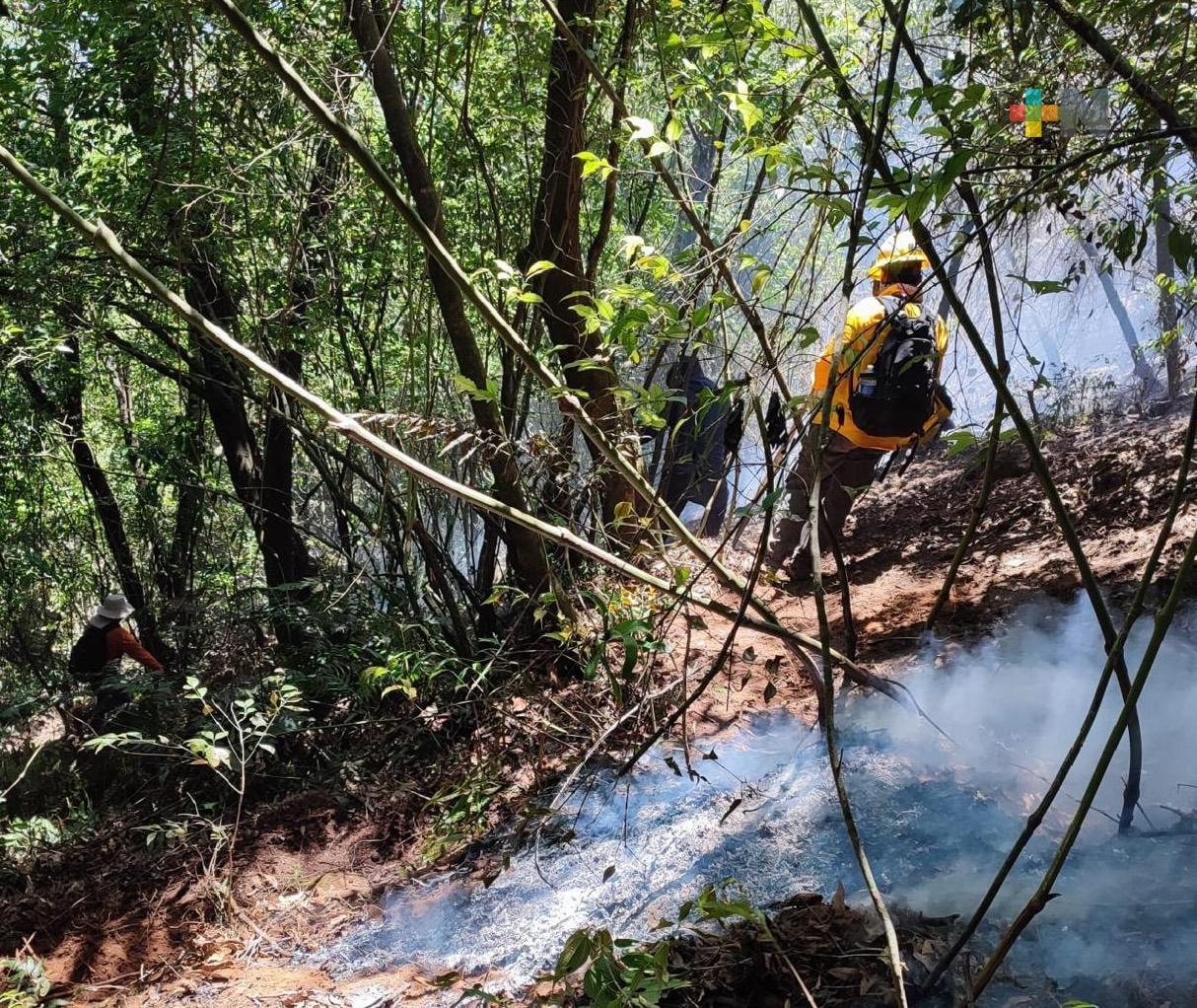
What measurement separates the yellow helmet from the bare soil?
29.9 inches

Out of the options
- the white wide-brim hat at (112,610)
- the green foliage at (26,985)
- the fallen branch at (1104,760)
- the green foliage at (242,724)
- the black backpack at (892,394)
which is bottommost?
the green foliage at (26,985)

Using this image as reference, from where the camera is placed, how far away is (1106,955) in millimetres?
2334

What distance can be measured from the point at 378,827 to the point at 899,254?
358 centimetres

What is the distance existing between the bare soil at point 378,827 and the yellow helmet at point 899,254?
76 centimetres

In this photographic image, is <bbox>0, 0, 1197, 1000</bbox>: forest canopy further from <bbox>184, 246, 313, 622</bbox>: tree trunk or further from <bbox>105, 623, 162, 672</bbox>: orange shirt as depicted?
<bbox>105, 623, 162, 672</bbox>: orange shirt

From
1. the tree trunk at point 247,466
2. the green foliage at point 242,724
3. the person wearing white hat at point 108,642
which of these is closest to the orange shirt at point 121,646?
the person wearing white hat at point 108,642

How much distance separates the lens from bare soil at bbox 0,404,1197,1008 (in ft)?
12.0

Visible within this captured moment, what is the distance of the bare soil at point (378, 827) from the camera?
3670mm

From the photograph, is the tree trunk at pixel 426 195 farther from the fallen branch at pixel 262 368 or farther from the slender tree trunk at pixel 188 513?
the slender tree trunk at pixel 188 513

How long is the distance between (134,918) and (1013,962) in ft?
11.9

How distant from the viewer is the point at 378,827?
14.6 feet

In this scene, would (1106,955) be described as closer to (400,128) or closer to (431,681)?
(431,681)

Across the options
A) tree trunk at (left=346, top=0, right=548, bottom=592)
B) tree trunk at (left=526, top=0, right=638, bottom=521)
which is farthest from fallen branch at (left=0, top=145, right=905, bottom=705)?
tree trunk at (left=526, top=0, right=638, bottom=521)

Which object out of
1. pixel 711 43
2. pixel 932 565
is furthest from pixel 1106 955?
pixel 932 565
